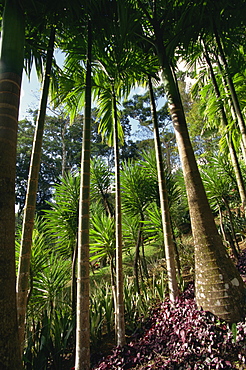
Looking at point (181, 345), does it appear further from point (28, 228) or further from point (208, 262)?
point (28, 228)

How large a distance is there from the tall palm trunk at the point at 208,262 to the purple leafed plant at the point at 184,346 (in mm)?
170

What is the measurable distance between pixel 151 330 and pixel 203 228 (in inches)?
65.3

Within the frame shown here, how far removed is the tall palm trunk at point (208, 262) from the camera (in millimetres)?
2832

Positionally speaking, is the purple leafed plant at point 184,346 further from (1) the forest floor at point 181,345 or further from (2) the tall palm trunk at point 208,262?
(2) the tall palm trunk at point 208,262

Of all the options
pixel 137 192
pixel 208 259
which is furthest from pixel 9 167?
pixel 137 192

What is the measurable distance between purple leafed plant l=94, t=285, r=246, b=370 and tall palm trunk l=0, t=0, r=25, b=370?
5.72ft

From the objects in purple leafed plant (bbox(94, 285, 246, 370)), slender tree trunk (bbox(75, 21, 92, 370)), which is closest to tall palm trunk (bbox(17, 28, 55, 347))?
slender tree trunk (bbox(75, 21, 92, 370))

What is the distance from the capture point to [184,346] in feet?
8.49

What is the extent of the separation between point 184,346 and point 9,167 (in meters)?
2.72

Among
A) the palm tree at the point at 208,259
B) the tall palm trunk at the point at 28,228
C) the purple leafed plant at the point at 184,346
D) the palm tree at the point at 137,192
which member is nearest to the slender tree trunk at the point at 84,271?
the purple leafed plant at the point at 184,346

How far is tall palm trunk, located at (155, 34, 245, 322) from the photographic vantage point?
2832mm

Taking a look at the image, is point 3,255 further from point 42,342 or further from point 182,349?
point 182,349

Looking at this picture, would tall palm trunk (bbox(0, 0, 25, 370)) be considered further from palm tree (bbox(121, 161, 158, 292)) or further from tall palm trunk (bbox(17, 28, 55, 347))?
palm tree (bbox(121, 161, 158, 292))

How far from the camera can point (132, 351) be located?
2947 mm
